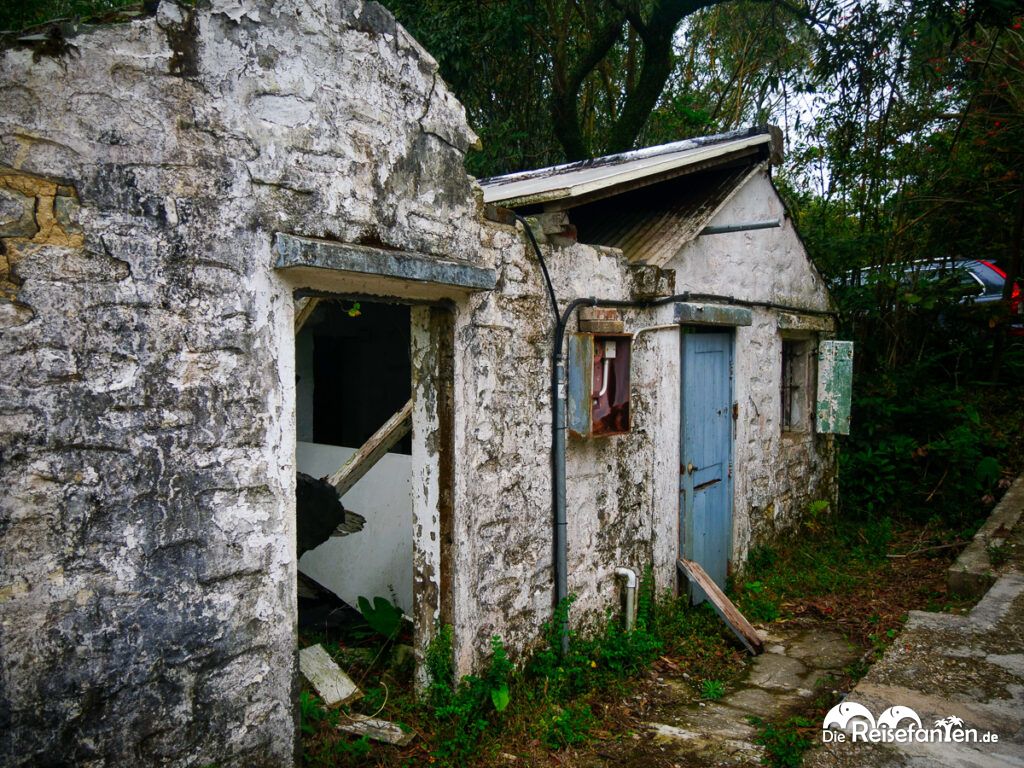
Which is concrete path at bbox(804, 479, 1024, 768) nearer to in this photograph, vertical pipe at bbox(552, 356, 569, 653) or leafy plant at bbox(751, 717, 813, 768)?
leafy plant at bbox(751, 717, 813, 768)

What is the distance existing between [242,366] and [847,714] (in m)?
3.15

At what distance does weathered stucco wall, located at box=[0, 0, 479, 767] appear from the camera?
234 centimetres

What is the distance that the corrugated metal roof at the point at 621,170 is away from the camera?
4.50 meters

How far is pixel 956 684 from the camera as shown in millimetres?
3842

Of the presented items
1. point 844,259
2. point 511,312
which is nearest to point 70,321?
point 511,312

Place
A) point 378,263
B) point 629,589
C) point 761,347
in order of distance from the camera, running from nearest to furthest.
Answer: point 378,263
point 629,589
point 761,347

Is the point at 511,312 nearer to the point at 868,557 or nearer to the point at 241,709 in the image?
the point at 241,709

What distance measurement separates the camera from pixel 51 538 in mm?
2371

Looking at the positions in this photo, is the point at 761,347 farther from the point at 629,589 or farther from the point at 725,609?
the point at 629,589

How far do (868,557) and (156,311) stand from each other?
664cm

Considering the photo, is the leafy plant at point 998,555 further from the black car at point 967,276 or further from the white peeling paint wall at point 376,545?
the white peeling paint wall at point 376,545

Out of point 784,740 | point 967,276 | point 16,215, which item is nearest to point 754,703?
point 784,740

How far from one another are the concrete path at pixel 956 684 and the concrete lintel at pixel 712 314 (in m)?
2.45

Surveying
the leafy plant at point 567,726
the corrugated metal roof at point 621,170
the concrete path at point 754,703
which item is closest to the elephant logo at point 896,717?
the concrete path at point 754,703
